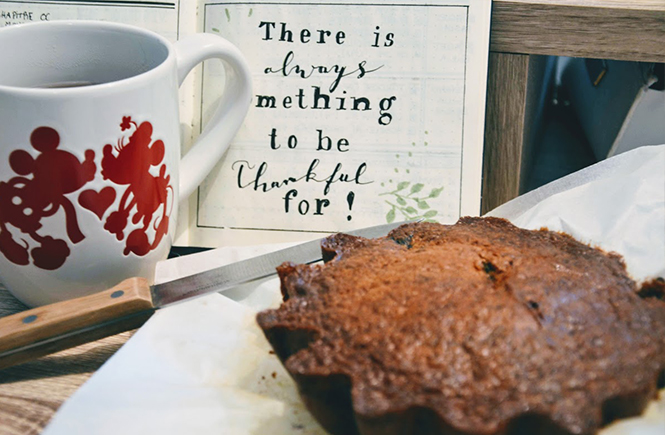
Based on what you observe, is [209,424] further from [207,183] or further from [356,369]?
[207,183]

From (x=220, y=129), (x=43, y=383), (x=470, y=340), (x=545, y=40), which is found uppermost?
(x=545, y=40)

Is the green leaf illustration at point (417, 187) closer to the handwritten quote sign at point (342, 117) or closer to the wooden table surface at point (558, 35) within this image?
the handwritten quote sign at point (342, 117)

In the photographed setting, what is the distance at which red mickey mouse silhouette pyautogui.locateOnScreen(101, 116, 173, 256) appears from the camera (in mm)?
843

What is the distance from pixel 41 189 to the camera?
82 cm

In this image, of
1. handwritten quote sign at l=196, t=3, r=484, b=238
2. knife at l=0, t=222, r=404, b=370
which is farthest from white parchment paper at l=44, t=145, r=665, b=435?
handwritten quote sign at l=196, t=3, r=484, b=238

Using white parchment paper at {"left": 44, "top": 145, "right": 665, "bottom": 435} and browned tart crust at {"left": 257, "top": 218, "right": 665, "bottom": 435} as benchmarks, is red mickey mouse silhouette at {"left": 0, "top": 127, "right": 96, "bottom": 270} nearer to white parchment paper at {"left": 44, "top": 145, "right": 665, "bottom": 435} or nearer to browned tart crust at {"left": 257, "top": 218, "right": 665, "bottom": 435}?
white parchment paper at {"left": 44, "top": 145, "right": 665, "bottom": 435}

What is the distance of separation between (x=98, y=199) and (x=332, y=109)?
430 millimetres

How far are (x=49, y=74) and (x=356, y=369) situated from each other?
0.63 metres

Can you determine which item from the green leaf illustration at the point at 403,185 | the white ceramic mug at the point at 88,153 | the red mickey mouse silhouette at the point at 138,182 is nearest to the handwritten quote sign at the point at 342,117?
the green leaf illustration at the point at 403,185

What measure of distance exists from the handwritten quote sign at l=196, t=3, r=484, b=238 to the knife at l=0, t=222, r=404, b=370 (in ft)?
0.97

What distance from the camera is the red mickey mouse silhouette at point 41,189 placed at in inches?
31.5

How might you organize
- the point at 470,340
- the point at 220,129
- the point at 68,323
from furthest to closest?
the point at 220,129, the point at 68,323, the point at 470,340

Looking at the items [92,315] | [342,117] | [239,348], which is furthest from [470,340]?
[342,117]

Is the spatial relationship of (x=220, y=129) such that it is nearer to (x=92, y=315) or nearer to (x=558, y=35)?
(x=92, y=315)
